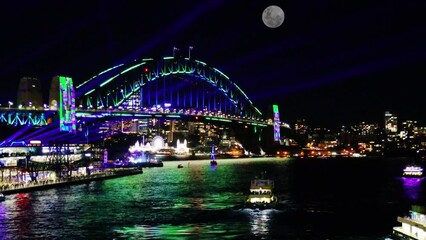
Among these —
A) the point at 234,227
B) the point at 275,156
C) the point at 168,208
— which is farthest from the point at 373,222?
the point at 275,156

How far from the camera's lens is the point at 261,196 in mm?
38344

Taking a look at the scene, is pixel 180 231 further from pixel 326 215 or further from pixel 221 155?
pixel 221 155

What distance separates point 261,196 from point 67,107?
5247cm

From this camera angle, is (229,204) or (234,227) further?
(229,204)

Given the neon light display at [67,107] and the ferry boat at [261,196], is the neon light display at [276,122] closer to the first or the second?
the neon light display at [67,107]

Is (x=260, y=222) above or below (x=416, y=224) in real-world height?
below

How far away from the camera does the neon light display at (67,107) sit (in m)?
84.4

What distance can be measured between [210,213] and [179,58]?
84.1 metres

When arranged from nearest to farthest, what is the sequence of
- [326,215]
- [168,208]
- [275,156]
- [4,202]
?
[326,215], [168,208], [4,202], [275,156]

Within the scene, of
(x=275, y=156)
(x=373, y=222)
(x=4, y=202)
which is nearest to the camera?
(x=373, y=222)

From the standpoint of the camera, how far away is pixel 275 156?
161 m

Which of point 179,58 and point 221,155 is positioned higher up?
point 179,58

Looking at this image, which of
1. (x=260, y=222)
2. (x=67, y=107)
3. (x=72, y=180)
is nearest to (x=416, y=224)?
(x=260, y=222)

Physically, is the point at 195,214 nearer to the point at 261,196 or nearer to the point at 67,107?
the point at 261,196
